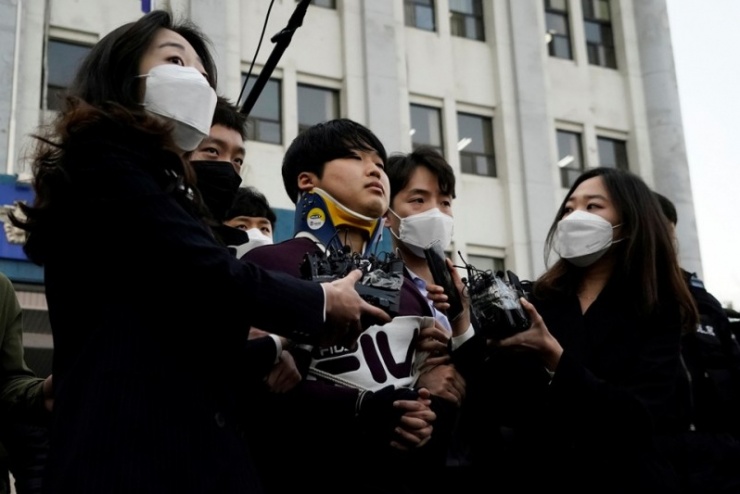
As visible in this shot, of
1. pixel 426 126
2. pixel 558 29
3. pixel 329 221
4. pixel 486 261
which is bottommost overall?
pixel 329 221

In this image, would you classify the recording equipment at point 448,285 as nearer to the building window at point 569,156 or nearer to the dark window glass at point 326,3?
the dark window glass at point 326,3

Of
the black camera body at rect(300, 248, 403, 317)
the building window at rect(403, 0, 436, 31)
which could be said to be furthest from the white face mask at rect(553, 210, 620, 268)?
the building window at rect(403, 0, 436, 31)

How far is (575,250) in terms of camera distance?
15.1 ft

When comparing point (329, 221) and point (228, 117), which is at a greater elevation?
point (228, 117)

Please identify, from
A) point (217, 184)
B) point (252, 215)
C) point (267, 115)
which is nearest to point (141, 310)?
point (217, 184)

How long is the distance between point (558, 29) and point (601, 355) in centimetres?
1742

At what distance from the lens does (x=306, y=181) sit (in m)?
4.03

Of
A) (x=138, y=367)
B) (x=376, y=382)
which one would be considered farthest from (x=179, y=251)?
(x=376, y=382)

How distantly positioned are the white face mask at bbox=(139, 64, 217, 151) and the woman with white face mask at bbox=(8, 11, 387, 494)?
16cm

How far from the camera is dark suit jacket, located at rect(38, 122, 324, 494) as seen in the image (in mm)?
2379

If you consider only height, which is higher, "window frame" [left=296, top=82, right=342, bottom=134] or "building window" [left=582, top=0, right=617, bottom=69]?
"building window" [left=582, top=0, right=617, bottom=69]

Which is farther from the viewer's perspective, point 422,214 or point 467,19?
point 467,19

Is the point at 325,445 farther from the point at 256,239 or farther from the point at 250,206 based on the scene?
the point at 250,206

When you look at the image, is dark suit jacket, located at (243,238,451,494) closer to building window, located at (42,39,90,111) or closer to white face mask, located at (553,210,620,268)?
white face mask, located at (553,210,620,268)
